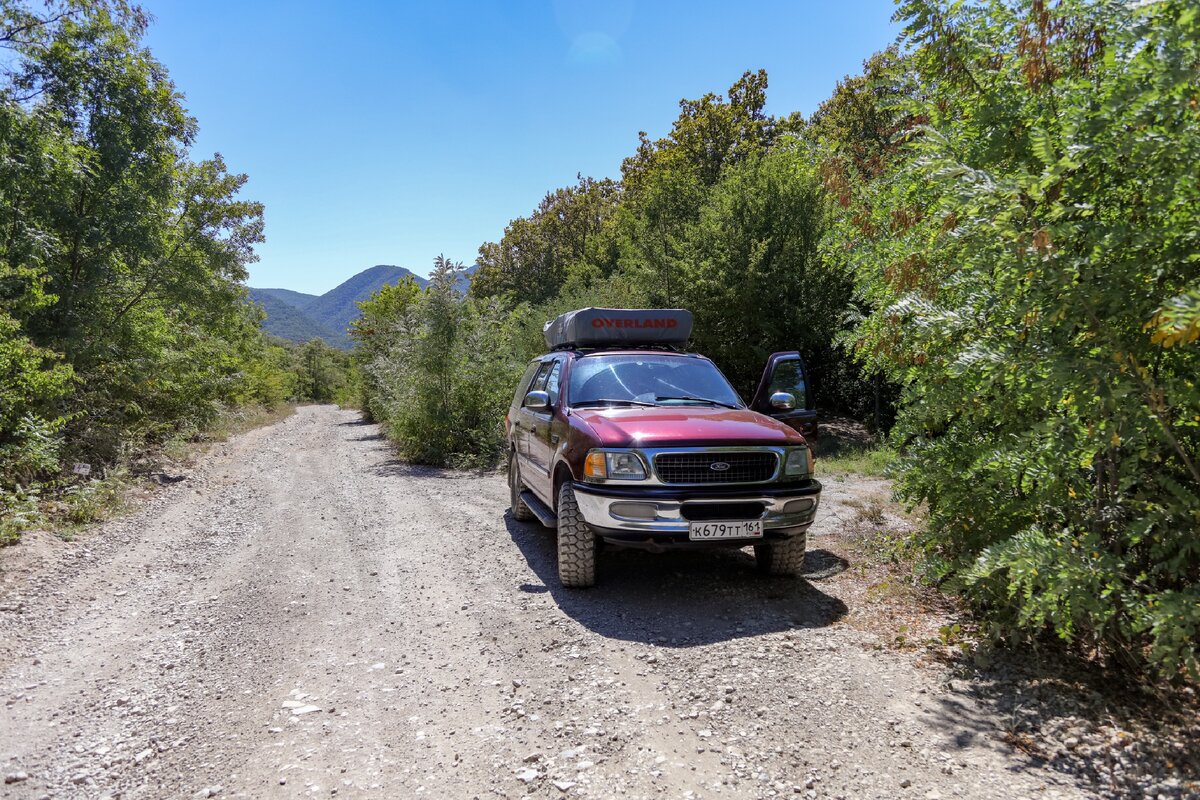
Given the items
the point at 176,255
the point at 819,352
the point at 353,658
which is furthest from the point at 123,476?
the point at 819,352

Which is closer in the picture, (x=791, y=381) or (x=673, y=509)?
(x=673, y=509)

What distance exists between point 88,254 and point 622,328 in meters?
9.21

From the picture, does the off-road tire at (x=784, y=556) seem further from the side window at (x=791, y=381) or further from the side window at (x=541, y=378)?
the side window at (x=541, y=378)

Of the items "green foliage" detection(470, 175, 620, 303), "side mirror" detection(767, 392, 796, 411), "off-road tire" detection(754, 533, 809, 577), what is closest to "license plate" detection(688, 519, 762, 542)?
"off-road tire" detection(754, 533, 809, 577)

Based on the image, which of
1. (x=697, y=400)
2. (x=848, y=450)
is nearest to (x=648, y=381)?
(x=697, y=400)

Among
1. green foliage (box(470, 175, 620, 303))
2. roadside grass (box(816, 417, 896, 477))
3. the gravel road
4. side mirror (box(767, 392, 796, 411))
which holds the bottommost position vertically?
roadside grass (box(816, 417, 896, 477))

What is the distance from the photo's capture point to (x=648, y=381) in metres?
6.09

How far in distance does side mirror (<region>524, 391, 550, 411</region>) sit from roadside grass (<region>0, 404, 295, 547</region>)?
543 cm

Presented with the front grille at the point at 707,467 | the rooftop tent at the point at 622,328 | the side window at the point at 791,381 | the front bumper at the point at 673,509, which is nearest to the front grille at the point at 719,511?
the front bumper at the point at 673,509

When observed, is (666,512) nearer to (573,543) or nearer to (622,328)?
(573,543)

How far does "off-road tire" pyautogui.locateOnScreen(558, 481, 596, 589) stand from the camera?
5.00 m

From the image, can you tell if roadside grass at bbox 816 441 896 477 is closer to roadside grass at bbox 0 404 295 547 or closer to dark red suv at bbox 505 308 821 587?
dark red suv at bbox 505 308 821 587

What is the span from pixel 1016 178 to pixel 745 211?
14.2m

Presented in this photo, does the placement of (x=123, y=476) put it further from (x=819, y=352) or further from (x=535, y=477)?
(x=819, y=352)
